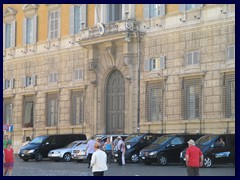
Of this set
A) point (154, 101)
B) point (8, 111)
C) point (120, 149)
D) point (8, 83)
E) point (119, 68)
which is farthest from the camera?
point (8, 111)

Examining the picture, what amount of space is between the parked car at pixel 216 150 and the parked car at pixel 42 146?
35.1 ft

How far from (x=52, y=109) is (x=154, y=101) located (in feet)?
35.3

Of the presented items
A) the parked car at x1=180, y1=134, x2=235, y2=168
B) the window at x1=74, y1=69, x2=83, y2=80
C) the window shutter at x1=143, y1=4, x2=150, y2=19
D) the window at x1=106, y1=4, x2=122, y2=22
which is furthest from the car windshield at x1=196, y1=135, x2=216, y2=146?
the window at x1=74, y1=69, x2=83, y2=80

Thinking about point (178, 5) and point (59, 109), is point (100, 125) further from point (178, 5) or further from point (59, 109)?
point (178, 5)

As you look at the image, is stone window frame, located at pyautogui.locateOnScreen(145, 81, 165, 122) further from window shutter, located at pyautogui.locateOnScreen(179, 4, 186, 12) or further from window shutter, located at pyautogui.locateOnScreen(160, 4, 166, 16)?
window shutter, located at pyautogui.locateOnScreen(179, 4, 186, 12)

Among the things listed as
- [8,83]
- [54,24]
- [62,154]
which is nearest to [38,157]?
[62,154]

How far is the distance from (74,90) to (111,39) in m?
6.16

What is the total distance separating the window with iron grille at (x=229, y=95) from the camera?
115ft

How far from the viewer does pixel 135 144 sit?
32156mm

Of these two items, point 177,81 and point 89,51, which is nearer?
point 177,81

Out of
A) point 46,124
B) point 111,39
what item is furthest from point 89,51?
point 46,124

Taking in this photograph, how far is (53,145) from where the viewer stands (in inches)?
1494

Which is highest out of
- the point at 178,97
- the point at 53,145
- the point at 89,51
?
the point at 89,51

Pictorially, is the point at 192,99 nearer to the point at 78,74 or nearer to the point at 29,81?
the point at 78,74
